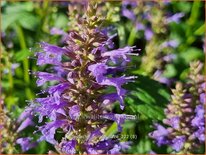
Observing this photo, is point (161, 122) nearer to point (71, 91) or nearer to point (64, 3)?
point (71, 91)

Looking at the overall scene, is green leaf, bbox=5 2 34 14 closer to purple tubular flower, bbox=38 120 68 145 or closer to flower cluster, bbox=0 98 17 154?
flower cluster, bbox=0 98 17 154

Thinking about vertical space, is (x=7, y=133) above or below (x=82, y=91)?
below

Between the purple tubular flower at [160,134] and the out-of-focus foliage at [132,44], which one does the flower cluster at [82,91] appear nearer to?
the out-of-focus foliage at [132,44]

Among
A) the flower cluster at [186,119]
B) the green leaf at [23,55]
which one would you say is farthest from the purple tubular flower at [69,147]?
the green leaf at [23,55]

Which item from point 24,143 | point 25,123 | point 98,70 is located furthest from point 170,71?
point 98,70

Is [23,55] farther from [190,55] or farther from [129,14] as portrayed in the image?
[190,55]
